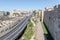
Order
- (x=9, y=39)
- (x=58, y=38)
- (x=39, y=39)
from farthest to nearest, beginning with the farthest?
(x=39, y=39) < (x=58, y=38) < (x=9, y=39)

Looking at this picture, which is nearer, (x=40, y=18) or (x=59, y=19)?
(x=59, y=19)

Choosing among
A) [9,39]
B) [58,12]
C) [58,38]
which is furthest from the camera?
[58,12]

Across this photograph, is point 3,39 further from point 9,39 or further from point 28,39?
point 28,39

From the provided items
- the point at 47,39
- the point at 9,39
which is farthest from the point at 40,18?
the point at 9,39

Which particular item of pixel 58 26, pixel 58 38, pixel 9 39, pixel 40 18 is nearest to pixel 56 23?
pixel 58 26

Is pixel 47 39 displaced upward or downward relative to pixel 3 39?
downward

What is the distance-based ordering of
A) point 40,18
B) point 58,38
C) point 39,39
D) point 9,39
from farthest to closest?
point 40,18
point 39,39
point 58,38
point 9,39

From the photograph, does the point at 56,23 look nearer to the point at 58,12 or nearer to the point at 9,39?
the point at 58,12

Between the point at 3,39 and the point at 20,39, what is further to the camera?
the point at 20,39

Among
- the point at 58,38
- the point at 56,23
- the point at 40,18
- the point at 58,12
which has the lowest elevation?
the point at 40,18
